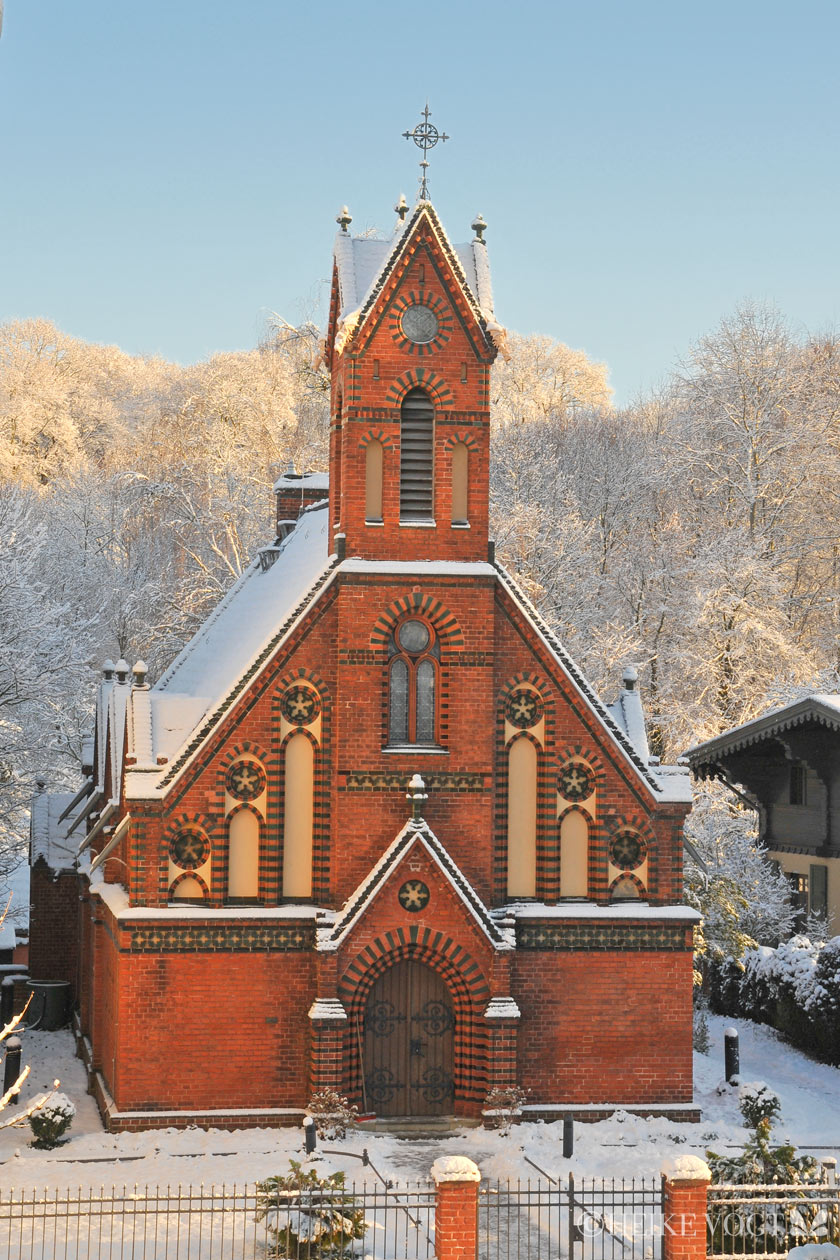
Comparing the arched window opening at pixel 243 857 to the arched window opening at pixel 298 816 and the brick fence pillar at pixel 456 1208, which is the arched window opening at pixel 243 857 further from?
the brick fence pillar at pixel 456 1208

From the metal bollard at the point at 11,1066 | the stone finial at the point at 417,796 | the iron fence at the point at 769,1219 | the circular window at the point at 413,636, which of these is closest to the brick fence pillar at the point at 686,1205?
the iron fence at the point at 769,1219

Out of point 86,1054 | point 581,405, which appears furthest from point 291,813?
point 581,405

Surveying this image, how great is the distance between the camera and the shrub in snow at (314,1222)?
50.2 feet

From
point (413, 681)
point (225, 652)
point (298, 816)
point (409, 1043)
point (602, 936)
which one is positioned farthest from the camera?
point (225, 652)

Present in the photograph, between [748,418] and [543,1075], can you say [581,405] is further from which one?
[543,1075]

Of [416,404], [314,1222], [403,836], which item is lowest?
[314,1222]

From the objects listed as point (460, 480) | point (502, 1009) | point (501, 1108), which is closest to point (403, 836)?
point (502, 1009)

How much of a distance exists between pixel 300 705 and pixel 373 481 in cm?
349

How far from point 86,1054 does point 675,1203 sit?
13.8 metres

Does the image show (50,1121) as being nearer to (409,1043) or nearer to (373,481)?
(409,1043)

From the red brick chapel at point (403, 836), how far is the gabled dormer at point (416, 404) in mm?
34

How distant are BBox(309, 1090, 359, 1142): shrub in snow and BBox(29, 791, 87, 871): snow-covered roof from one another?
12282 millimetres

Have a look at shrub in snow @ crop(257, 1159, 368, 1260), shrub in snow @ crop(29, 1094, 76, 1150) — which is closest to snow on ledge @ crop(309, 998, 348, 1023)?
shrub in snow @ crop(29, 1094, 76, 1150)

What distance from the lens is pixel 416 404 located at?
74.1ft
